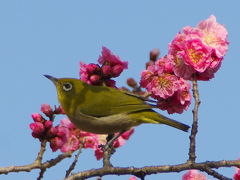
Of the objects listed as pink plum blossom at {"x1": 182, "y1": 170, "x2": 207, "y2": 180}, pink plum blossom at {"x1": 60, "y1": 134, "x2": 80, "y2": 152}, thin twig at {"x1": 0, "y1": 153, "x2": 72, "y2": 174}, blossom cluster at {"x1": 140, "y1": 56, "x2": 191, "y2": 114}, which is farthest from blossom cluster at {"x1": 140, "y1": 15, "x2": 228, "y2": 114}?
thin twig at {"x1": 0, "y1": 153, "x2": 72, "y2": 174}

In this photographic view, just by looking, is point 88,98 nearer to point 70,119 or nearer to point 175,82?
point 70,119

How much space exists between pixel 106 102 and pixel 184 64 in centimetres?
160

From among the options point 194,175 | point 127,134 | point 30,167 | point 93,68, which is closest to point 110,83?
point 93,68

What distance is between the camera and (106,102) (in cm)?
609

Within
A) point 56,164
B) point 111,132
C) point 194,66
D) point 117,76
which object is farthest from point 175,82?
point 56,164

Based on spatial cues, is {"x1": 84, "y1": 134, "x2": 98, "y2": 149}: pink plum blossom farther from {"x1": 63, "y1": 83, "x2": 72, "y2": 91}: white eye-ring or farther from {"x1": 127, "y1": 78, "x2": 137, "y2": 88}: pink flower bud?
{"x1": 127, "y1": 78, "x2": 137, "y2": 88}: pink flower bud

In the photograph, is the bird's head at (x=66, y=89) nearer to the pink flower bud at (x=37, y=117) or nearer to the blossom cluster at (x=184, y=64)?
the pink flower bud at (x=37, y=117)

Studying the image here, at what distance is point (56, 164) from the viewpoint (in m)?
4.20

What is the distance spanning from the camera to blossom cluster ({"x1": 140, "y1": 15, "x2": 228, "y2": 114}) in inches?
188

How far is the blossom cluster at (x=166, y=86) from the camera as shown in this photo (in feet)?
16.4

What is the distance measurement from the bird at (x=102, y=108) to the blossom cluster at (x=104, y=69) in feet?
0.55

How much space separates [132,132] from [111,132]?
0.55 metres

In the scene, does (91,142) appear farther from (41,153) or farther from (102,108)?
(41,153)

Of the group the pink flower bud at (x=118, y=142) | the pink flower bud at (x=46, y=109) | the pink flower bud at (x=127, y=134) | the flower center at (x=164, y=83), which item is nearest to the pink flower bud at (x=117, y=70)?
the flower center at (x=164, y=83)
